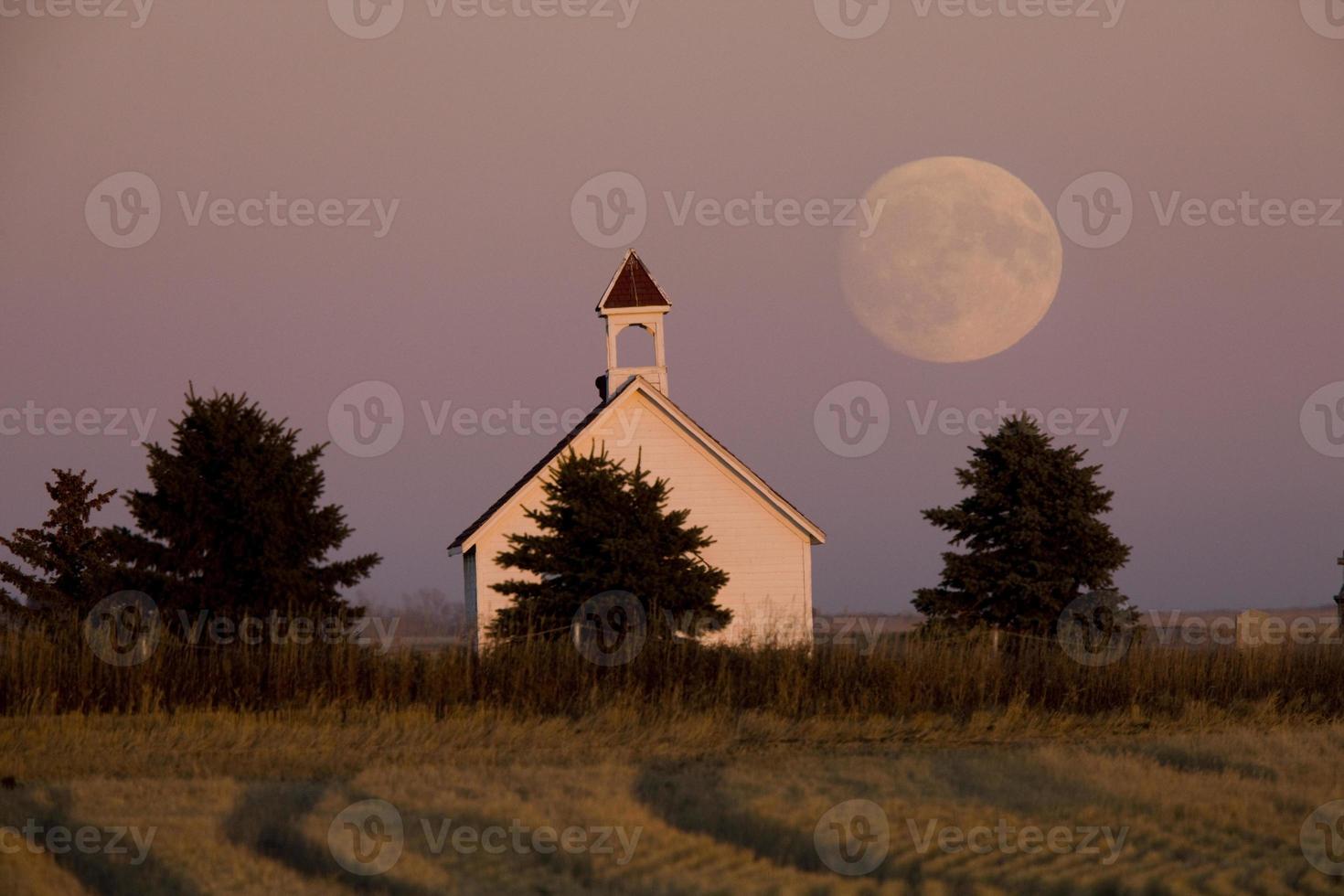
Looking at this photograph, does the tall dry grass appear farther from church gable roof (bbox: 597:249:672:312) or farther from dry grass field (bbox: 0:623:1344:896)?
church gable roof (bbox: 597:249:672:312)

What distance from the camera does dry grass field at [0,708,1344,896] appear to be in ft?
38.9

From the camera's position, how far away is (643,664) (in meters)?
23.8

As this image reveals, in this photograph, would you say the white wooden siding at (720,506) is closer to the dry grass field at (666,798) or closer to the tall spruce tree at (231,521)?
the tall spruce tree at (231,521)

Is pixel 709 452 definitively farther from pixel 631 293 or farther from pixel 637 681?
pixel 637 681

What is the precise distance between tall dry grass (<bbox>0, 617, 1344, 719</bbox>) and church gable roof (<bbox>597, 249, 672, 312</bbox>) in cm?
1440

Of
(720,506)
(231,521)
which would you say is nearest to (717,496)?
(720,506)

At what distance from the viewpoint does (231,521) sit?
92.1ft

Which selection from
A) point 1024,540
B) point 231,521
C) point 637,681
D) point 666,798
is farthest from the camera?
point 1024,540

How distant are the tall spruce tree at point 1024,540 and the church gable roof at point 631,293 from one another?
8371 mm

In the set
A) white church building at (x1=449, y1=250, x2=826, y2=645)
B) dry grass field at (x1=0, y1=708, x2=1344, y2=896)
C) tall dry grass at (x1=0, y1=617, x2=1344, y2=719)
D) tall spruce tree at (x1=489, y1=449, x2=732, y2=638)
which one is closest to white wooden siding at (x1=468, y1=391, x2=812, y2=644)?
white church building at (x1=449, y1=250, x2=826, y2=645)

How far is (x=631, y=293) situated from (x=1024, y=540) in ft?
35.8

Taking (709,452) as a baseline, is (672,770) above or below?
below

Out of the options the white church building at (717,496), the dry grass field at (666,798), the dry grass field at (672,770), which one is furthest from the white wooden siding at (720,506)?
the dry grass field at (666,798)

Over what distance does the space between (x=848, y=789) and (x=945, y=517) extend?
20.0m
